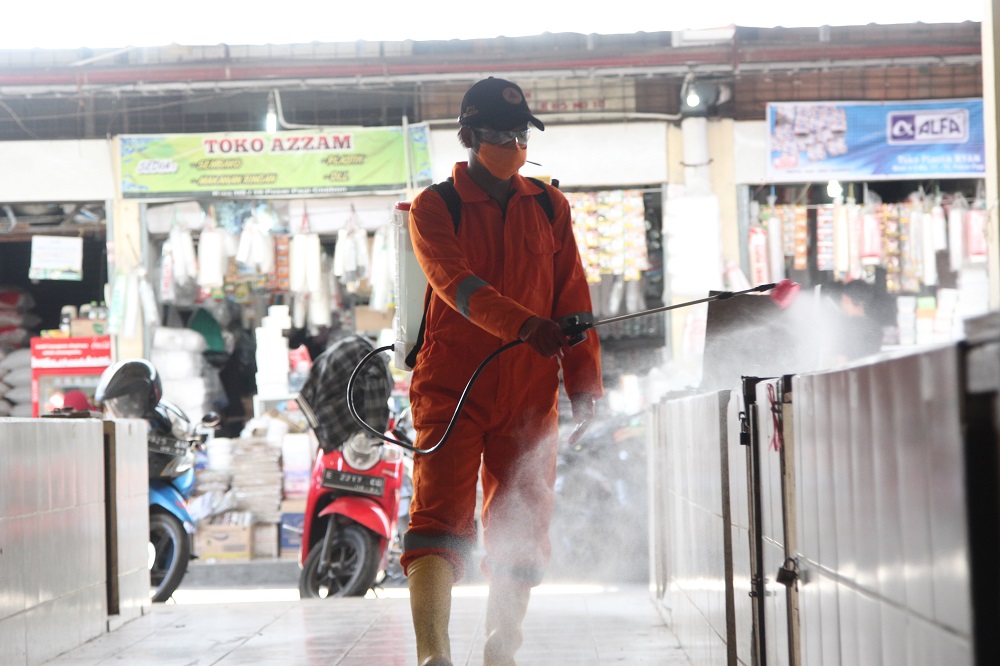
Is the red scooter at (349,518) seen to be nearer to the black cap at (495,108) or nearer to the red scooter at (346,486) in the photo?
the red scooter at (346,486)

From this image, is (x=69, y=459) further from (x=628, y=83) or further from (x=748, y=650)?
(x=628, y=83)

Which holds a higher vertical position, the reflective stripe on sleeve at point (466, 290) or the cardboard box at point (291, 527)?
the reflective stripe on sleeve at point (466, 290)

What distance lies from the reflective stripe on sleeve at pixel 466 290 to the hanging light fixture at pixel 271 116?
7.63 m

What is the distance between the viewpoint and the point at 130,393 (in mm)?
8016

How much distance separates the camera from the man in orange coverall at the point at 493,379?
3.65 m

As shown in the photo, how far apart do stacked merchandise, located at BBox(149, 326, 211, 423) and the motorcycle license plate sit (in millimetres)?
4138

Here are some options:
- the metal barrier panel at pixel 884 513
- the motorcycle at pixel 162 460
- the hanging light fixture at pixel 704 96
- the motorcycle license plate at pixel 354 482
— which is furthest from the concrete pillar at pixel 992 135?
the hanging light fixture at pixel 704 96

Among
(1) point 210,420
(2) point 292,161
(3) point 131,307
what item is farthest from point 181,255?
(1) point 210,420

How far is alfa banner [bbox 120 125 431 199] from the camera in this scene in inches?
430

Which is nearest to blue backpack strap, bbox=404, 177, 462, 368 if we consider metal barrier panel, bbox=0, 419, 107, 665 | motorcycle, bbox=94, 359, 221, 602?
metal barrier panel, bbox=0, 419, 107, 665

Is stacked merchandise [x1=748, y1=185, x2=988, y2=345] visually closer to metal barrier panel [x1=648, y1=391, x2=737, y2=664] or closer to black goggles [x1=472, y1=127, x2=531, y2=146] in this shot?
metal barrier panel [x1=648, y1=391, x2=737, y2=664]

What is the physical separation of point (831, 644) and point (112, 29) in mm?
4705

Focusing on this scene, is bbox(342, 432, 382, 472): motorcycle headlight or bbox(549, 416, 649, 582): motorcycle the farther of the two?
bbox(549, 416, 649, 582): motorcycle

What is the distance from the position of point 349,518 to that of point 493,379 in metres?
3.79
